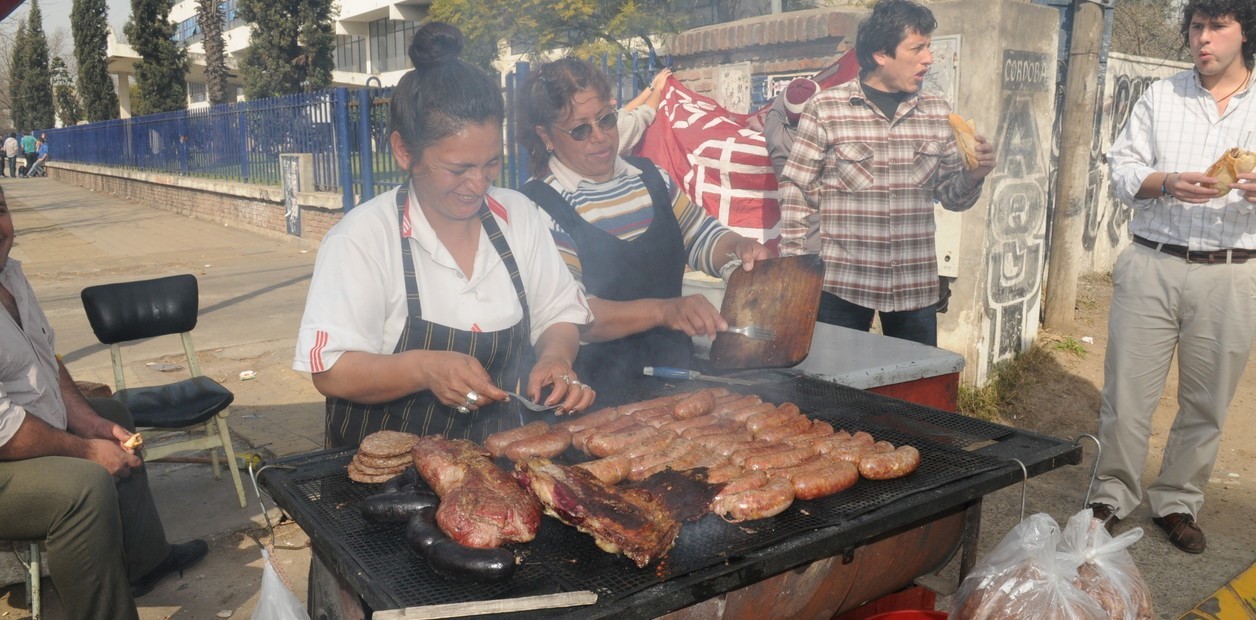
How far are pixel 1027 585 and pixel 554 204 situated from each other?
87.3 inches

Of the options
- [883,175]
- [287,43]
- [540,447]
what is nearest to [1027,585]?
[540,447]

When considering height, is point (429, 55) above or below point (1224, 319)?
above

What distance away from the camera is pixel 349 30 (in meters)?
41.1

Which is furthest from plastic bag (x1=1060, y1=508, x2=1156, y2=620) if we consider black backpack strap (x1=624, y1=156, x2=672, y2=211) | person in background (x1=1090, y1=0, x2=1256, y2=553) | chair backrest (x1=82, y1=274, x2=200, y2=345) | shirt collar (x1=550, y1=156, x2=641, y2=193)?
chair backrest (x1=82, y1=274, x2=200, y2=345)

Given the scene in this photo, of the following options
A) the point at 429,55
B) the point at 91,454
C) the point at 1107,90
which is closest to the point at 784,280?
the point at 429,55

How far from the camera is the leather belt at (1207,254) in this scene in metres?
3.82

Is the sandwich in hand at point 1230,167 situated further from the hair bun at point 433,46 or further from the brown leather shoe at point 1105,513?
the hair bun at point 433,46

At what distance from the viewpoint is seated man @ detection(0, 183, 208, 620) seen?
3055mm

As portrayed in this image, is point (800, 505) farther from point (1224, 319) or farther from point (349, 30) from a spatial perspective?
point (349, 30)

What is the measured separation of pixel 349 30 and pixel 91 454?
41837 millimetres

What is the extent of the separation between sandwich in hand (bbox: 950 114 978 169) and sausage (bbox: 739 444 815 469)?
2211 mm

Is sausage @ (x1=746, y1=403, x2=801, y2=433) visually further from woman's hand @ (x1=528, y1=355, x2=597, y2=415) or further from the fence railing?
the fence railing

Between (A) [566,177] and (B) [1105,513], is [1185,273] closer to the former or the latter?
(B) [1105,513]

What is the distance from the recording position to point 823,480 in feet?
7.89
